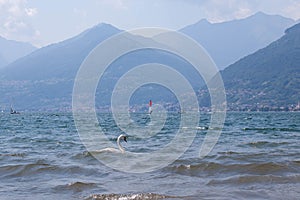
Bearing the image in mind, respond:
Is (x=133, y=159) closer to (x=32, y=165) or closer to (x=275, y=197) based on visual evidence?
(x=32, y=165)

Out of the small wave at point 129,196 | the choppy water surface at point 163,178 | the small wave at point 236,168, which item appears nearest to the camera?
the small wave at point 129,196

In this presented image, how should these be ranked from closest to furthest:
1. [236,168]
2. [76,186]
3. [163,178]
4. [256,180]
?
Result: 1. [76,186]
2. [256,180]
3. [163,178]
4. [236,168]

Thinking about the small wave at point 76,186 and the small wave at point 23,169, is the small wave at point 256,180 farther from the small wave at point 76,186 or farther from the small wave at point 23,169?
the small wave at point 23,169

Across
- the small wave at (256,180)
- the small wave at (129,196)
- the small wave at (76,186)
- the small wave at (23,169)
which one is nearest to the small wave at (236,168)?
the small wave at (256,180)

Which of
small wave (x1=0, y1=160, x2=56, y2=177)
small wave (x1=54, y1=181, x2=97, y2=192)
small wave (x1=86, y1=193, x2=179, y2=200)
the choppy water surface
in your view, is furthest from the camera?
small wave (x1=0, y1=160, x2=56, y2=177)

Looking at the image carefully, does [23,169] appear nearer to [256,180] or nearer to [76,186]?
[76,186]

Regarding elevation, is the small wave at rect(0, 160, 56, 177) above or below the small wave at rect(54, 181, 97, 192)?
above

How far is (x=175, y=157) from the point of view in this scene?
23.5 metres

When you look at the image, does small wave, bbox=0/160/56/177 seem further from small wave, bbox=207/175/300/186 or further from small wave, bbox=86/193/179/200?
small wave, bbox=207/175/300/186

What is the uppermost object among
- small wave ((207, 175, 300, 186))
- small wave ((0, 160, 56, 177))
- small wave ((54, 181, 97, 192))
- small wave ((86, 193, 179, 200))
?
small wave ((0, 160, 56, 177))

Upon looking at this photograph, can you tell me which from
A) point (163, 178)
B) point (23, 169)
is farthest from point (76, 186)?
point (23, 169)

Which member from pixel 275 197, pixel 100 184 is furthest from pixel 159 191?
pixel 275 197

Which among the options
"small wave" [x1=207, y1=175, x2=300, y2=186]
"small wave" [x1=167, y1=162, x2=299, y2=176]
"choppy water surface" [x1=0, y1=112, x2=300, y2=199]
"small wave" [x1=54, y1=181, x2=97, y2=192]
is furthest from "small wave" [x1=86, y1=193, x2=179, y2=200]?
"small wave" [x1=167, y1=162, x2=299, y2=176]

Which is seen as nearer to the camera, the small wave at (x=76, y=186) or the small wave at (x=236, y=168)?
the small wave at (x=76, y=186)
